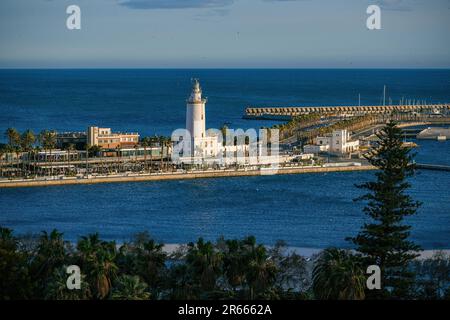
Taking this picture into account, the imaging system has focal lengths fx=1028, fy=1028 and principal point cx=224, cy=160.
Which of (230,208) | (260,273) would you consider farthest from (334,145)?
(260,273)

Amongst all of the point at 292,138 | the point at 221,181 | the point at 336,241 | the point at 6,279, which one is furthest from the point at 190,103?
the point at 6,279

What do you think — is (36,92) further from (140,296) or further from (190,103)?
(140,296)

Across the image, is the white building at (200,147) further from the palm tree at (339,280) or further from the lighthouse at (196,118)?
the palm tree at (339,280)

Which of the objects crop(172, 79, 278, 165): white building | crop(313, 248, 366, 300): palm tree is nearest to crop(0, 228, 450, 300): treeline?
crop(313, 248, 366, 300): palm tree

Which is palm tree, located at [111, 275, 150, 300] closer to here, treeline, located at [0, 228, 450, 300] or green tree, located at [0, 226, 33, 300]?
treeline, located at [0, 228, 450, 300]

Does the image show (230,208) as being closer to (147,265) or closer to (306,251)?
(306,251)
